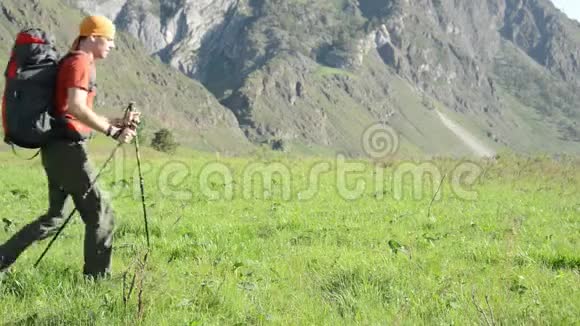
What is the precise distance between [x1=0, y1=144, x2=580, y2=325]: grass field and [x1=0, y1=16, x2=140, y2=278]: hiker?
1.22 ft

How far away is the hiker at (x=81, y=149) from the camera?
615 cm

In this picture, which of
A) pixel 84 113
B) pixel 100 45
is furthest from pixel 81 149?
pixel 100 45

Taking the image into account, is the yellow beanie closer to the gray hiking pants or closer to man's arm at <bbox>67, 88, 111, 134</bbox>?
man's arm at <bbox>67, 88, 111, 134</bbox>

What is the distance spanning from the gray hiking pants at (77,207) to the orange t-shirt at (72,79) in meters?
0.28

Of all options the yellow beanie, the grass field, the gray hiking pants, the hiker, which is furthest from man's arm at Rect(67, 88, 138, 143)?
the grass field

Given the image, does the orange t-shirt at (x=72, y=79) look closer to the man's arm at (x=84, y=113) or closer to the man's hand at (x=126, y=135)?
the man's arm at (x=84, y=113)

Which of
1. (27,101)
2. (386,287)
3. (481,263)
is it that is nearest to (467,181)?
(481,263)

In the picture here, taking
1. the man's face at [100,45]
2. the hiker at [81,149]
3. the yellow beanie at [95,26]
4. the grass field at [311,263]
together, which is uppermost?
the yellow beanie at [95,26]

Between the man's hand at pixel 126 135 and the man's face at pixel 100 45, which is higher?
the man's face at pixel 100 45

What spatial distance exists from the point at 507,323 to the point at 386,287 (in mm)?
1636

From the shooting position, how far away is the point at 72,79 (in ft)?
20.0

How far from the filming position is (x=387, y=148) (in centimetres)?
4034

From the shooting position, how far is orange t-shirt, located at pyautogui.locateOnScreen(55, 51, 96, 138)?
6.11m

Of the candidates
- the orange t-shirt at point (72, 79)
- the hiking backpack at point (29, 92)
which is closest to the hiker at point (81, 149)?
the orange t-shirt at point (72, 79)
